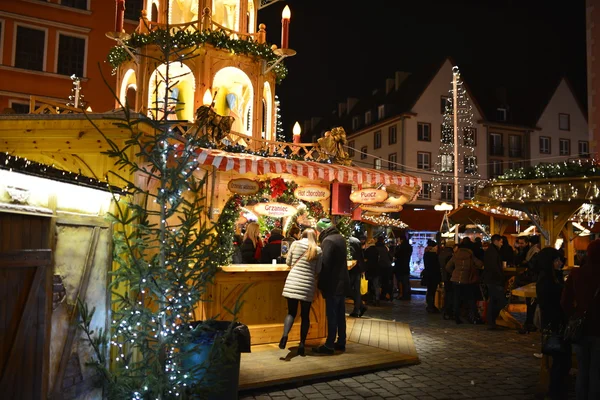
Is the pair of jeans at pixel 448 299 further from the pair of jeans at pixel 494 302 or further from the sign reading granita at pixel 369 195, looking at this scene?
the sign reading granita at pixel 369 195

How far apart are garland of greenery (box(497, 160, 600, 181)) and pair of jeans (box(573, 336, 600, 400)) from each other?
5780mm

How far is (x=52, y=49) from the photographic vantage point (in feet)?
79.3

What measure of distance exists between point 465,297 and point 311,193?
17.2 feet

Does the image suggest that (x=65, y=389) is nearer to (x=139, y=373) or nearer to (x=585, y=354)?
(x=139, y=373)

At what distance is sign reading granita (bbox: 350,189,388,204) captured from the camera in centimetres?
1127

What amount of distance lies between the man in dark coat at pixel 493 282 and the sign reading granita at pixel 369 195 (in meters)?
3.01

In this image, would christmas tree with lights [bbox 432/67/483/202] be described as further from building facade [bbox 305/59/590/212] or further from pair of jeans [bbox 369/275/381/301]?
pair of jeans [bbox 369/275/381/301]

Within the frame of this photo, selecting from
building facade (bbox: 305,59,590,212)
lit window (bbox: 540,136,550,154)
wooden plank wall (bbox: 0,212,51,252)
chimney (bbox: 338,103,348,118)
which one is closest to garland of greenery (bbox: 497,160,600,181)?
wooden plank wall (bbox: 0,212,51,252)

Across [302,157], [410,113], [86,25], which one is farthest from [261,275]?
[410,113]

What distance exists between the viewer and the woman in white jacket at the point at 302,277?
8477 millimetres

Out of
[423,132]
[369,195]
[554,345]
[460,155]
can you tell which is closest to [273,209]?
[369,195]

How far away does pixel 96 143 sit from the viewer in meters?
6.32

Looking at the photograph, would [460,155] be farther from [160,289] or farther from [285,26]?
[160,289]

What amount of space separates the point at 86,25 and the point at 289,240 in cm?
1913
